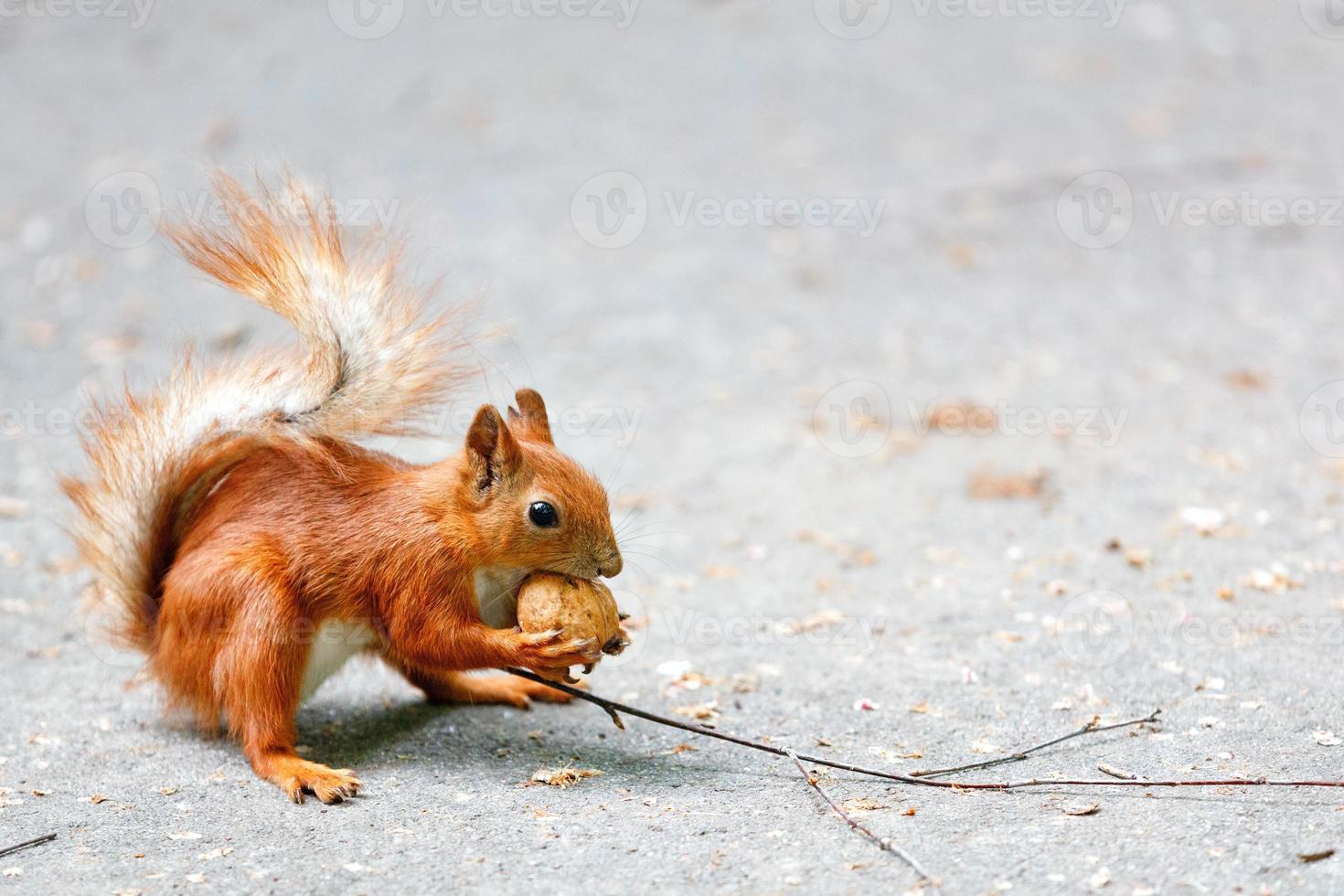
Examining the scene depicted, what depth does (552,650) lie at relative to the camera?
249cm

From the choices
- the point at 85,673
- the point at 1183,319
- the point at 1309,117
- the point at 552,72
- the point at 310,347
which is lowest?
the point at 85,673

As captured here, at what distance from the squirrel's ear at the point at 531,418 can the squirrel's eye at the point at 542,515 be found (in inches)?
11.5

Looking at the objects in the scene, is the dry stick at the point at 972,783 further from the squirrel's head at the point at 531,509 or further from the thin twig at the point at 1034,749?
the squirrel's head at the point at 531,509

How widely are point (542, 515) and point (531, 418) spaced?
357 mm

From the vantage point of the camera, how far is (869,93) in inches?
313

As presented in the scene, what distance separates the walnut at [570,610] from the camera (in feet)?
8.37

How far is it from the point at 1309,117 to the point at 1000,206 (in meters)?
2.30

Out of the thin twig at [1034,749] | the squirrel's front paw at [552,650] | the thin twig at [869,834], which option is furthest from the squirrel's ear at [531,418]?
the thin twig at [1034,749]

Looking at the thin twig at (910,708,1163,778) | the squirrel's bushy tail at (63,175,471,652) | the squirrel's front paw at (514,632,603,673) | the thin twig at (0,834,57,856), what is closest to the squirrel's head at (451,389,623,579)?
the squirrel's front paw at (514,632,603,673)

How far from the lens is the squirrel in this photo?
103 inches

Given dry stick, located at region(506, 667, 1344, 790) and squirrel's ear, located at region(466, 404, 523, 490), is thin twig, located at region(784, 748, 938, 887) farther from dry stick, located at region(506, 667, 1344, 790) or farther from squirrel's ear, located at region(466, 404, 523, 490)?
squirrel's ear, located at region(466, 404, 523, 490)

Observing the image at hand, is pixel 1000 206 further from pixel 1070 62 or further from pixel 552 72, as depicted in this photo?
pixel 552 72

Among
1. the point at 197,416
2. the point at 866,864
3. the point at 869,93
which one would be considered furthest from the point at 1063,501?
the point at 869,93

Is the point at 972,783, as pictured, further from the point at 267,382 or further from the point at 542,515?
the point at 267,382
